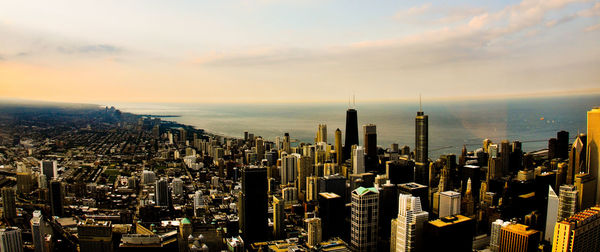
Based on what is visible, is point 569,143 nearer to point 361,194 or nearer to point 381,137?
point 361,194

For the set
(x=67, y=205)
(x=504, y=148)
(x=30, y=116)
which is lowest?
(x=67, y=205)

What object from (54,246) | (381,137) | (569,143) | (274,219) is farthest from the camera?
(381,137)

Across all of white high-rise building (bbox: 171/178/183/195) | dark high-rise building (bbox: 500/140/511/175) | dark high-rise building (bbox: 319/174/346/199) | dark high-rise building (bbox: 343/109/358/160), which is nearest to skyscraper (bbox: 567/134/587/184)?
dark high-rise building (bbox: 500/140/511/175)

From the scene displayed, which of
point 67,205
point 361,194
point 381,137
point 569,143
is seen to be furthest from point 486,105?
point 67,205

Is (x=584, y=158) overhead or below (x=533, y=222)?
overhead

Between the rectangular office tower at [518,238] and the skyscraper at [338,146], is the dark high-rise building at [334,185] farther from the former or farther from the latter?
the rectangular office tower at [518,238]

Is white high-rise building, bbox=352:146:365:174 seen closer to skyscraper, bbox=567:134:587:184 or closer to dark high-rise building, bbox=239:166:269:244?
dark high-rise building, bbox=239:166:269:244

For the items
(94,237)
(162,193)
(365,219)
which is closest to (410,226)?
(365,219)

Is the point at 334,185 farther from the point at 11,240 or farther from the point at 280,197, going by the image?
the point at 11,240
